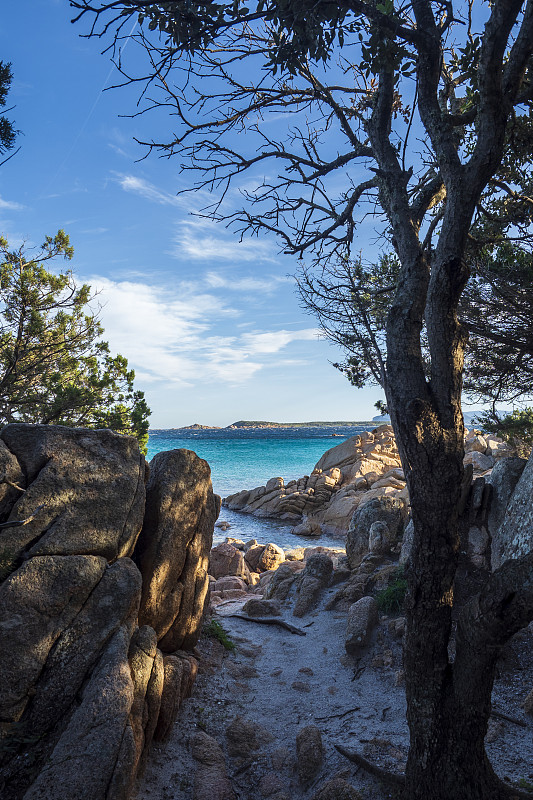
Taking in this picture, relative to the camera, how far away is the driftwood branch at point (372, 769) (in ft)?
15.5

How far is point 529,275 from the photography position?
8.10 meters

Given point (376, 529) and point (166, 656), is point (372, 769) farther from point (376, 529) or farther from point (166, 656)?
point (376, 529)

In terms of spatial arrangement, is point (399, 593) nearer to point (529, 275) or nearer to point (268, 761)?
point (268, 761)

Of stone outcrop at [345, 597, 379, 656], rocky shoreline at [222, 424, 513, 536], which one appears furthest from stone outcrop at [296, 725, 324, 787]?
rocky shoreline at [222, 424, 513, 536]

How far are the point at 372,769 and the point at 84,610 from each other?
329 cm

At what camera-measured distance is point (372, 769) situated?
4980mm

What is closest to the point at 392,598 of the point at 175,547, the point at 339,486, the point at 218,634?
the point at 218,634

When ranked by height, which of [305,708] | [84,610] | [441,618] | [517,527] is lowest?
[305,708]

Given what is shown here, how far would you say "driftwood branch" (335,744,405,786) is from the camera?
471 centimetres

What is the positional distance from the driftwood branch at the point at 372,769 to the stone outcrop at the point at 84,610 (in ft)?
6.30

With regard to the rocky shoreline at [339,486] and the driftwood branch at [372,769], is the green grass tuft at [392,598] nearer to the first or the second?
the driftwood branch at [372,769]

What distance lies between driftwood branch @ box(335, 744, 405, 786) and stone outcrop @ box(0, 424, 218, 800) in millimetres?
1921

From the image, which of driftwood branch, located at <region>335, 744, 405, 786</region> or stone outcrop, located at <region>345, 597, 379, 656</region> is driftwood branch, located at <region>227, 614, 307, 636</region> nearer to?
stone outcrop, located at <region>345, 597, 379, 656</region>

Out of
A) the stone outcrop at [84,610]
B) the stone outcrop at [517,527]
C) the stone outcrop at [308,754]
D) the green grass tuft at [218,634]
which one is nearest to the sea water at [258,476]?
the green grass tuft at [218,634]
